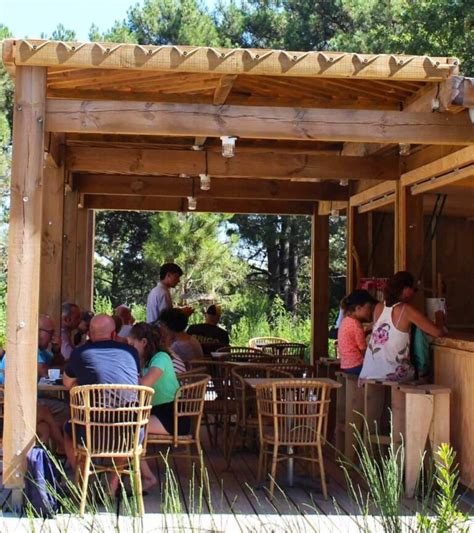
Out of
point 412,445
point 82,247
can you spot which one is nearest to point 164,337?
point 412,445

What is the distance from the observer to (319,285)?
11.4m

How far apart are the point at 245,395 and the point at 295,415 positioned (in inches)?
40.1

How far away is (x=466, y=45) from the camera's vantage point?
649 inches

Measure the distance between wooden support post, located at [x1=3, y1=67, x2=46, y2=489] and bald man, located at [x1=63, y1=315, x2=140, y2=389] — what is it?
9.4 inches

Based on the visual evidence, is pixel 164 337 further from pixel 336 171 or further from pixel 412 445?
pixel 336 171

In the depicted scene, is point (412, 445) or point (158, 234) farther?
point (158, 234)

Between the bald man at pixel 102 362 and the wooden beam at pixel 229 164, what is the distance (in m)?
2.82

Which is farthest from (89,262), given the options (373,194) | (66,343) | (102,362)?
(102,362)

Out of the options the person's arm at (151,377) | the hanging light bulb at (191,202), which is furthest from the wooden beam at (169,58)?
the hanging light bulb at (191,202)

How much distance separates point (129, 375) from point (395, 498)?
10.0ft

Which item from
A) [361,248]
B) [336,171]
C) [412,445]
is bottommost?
[412,445]

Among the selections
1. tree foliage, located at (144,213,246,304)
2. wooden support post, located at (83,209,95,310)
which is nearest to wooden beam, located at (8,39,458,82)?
wooden support post, located at (83,209,95,310)

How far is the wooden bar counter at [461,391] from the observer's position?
5.80 m

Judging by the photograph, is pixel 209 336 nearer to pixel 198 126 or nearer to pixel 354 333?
pixel 354 333
